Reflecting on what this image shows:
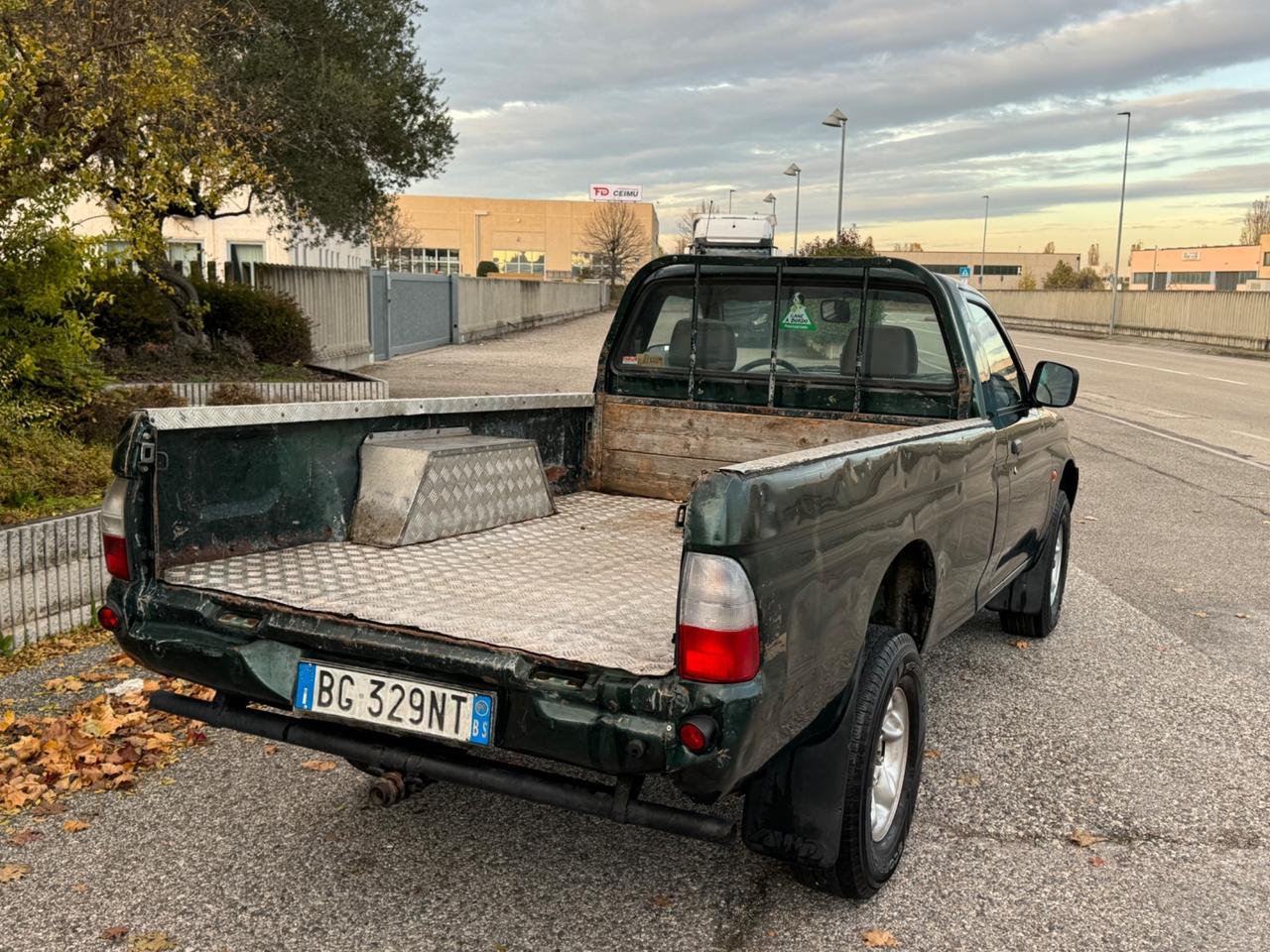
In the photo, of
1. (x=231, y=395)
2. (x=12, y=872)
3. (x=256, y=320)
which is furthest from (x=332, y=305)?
(x=12, y=872)

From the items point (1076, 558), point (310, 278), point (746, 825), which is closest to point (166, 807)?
point (746, 825)

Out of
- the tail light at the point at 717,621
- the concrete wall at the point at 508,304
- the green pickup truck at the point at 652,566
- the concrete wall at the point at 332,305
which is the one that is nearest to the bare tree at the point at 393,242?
the concrete wall at the point at 508,304

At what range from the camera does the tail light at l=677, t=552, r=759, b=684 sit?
2.42m

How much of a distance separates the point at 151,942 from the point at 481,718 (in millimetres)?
1151

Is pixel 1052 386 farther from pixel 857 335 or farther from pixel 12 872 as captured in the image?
pixel 12 872

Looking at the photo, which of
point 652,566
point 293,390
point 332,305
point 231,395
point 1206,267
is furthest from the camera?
point 1206,267

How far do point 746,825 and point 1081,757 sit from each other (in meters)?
1.98

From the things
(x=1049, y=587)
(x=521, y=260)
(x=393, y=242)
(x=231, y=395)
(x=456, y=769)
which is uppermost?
(x=393, y=242)

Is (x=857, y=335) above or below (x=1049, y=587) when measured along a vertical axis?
above

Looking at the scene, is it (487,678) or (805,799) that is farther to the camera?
(805,799)

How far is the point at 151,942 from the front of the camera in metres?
2.92

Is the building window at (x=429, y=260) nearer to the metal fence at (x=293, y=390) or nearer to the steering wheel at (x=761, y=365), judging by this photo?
the metal fence at (x=293, y=390)

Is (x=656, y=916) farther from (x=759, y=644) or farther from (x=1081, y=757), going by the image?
(x=1081, y=757)

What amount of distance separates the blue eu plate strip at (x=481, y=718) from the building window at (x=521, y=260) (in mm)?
100697
